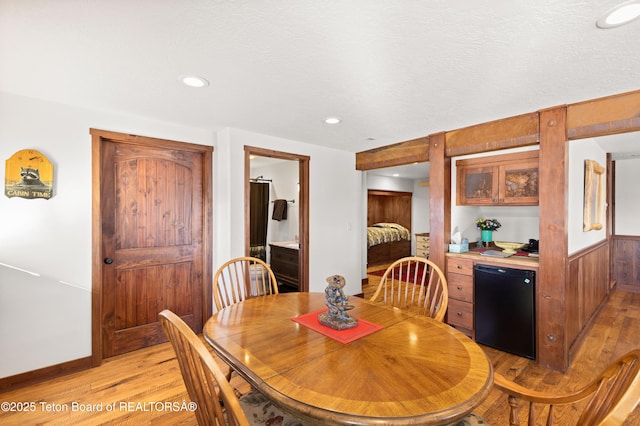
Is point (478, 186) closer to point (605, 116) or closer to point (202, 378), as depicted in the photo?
point (605, 116)

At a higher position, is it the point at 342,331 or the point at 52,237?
the point at 52,237

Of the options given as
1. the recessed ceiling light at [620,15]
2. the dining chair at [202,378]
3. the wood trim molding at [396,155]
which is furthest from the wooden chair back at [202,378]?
the wood trim molding at [396,155]

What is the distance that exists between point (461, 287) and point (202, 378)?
2992mm

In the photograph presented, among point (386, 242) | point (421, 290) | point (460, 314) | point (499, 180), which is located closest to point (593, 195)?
point (499, 180)

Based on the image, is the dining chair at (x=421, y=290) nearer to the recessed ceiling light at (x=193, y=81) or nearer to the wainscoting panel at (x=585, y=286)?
the wainscoting panel at (x=585, y=286)

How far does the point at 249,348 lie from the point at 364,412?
0.63 meters

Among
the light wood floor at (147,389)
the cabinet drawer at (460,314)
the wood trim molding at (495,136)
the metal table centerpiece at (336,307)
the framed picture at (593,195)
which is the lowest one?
the light wood floor at (147,389)

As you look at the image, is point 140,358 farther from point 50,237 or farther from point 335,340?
point 335,340

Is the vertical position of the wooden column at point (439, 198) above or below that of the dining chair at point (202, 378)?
above

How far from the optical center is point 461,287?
3.22m

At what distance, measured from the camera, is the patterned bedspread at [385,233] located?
22.1 ft

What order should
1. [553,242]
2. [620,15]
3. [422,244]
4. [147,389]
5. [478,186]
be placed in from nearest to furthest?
Answer: [620,15]
[147,389]
[553,242]
[478,186]
[422,244]

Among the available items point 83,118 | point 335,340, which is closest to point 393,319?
point 335,340

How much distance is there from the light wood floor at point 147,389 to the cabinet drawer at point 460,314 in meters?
0.32
